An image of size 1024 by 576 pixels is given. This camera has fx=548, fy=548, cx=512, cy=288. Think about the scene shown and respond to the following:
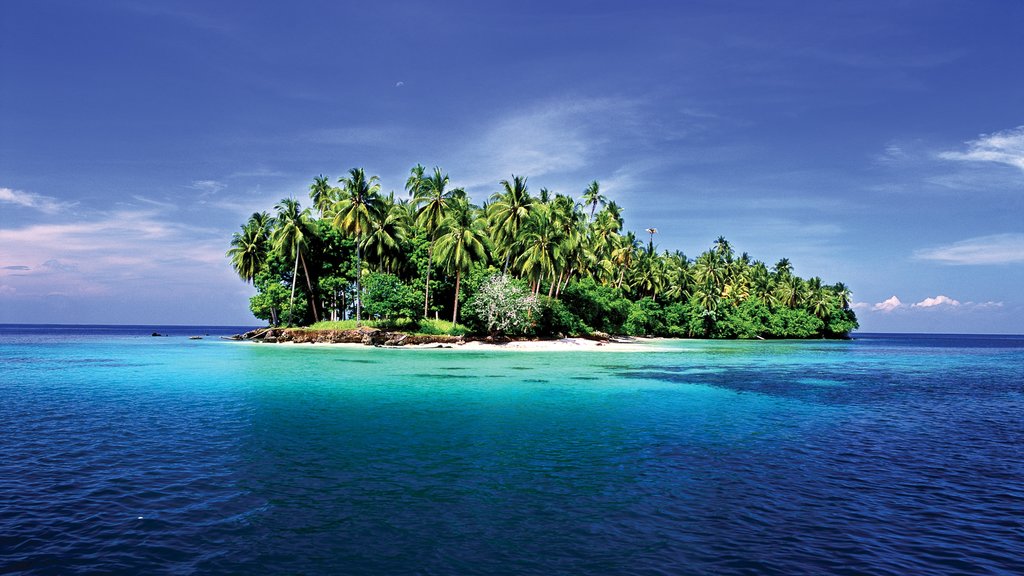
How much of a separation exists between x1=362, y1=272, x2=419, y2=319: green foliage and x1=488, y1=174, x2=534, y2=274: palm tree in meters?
13.0

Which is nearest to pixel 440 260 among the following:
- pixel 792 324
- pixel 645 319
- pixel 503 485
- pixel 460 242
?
pixel 460 242

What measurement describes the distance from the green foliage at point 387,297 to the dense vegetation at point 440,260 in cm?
14

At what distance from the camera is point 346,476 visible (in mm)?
11023

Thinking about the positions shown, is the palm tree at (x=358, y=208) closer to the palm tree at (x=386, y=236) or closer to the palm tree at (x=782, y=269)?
the palm tree at (x=386, y=236)

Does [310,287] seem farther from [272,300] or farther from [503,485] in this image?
[503,485]

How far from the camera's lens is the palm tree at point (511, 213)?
67.2m

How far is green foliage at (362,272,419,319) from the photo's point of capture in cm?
6556

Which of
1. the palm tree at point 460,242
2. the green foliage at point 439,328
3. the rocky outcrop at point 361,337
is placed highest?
the palm tree at point 460,242

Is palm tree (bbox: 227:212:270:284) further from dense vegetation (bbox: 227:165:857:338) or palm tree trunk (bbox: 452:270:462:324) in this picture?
palm tree trunk (bbox: 452:270:462:324)

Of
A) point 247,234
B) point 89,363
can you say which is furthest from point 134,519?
point 247,234

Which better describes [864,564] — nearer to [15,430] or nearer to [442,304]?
[15,430]

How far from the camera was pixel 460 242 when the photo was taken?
64.1m

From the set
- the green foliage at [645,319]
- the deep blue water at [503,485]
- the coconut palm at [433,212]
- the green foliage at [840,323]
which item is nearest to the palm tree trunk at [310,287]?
the coconut palm at [433,212]

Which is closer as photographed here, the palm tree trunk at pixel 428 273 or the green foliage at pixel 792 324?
the palm tree trunk at pixel 428 273
